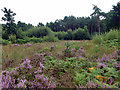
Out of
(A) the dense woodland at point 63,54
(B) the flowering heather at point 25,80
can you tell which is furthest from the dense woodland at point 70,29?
(B) the flowering heather at point 25,80

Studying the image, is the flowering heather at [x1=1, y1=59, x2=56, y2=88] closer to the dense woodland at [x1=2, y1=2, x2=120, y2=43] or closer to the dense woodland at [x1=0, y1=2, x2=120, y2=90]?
the dense woodland at [x1=0, y1=2, x2=120, y2=90]

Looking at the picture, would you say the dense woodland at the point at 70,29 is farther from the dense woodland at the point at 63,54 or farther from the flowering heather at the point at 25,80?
the flowering heather at the point at 25,80

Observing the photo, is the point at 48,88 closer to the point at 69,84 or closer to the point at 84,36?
the point at 69,84

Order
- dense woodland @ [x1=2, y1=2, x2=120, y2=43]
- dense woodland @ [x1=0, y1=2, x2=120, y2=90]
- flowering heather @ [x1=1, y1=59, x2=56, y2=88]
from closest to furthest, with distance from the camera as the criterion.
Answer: flowering heather @ [x1=1, y1=59, x2=56, y2=88] → dense woodland @ [x1=0, y1=2, x2=120, y2=90] → dense woodland @ [x1=2, y1=2, x2=120, y2=43]

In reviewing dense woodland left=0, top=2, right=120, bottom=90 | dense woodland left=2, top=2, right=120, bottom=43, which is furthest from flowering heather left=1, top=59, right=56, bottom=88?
dense woodland left=2, top=2, right=120, bottom=43

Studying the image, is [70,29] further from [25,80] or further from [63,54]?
[25,80]

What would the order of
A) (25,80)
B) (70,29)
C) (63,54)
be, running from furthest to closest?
1. (70,29)
2. (63,54)
3. (25,80)

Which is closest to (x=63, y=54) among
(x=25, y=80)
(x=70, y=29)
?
(x=25, y=80)

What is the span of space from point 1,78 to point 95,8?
89.5 ft

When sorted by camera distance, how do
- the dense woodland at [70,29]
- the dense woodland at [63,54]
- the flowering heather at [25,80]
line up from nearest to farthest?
the flowering heather at [25,80], the dense woodland at [63,54], the dense woodland at [70,29]

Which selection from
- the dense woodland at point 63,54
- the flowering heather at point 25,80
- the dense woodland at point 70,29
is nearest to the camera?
the flowering heather at point 25,80

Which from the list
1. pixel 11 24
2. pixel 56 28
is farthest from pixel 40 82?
pixel 56 28

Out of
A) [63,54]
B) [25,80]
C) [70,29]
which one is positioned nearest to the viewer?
[25,80]

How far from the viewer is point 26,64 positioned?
1.94 meters
